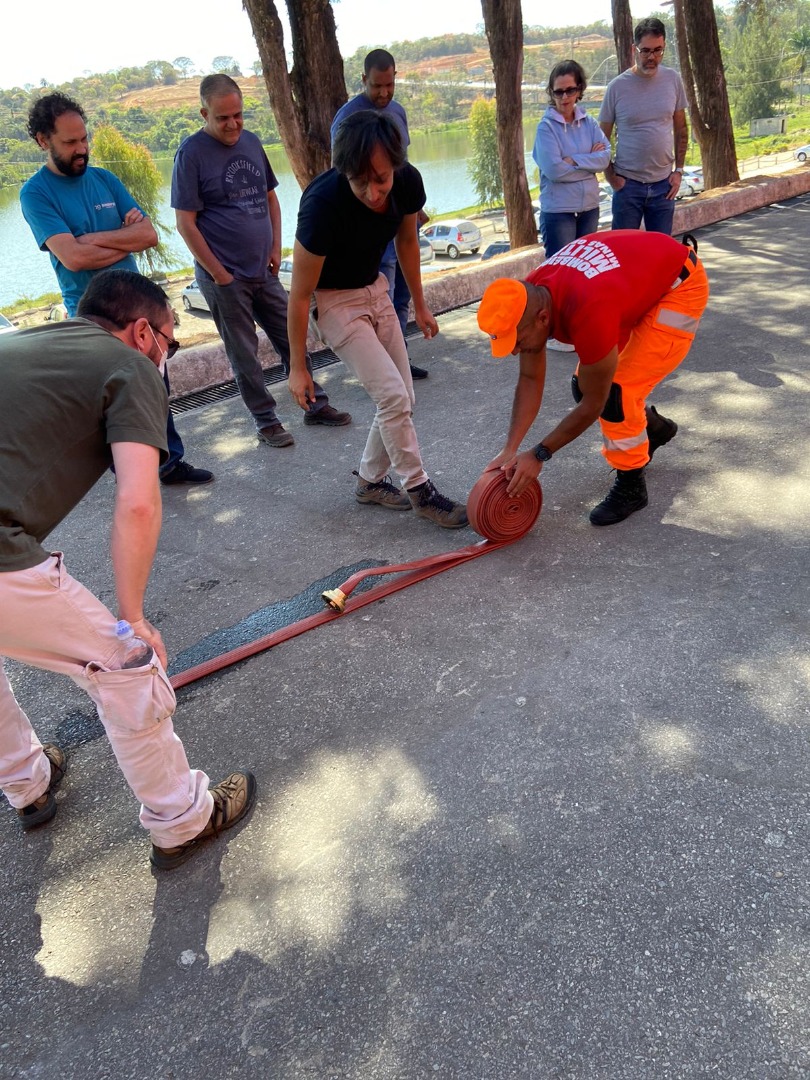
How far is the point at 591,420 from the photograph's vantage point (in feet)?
11.0

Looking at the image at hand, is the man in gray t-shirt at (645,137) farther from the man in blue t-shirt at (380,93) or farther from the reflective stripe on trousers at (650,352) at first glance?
the reflective stripe on trousers at (650,352)

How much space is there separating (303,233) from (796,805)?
2939 mm

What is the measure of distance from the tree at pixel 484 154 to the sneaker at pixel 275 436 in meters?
78.4

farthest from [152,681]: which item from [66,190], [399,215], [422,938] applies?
[66,190]

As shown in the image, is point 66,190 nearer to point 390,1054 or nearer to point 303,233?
point 303,233

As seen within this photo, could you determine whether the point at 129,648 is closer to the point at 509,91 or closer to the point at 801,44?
the point at 509,91

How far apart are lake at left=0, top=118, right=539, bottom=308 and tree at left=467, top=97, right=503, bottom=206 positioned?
438 cm

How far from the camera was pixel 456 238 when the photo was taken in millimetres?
49094

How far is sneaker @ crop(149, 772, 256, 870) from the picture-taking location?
7.62 ft

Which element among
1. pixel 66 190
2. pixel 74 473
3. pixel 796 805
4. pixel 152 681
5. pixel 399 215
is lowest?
pixel 796 805

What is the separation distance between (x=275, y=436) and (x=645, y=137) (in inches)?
155

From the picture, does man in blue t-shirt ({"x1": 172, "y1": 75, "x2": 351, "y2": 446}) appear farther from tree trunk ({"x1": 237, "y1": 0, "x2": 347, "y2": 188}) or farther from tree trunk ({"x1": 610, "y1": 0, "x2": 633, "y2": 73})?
tree trunk ({"x1": 610, "y1": 0, "x2": 633, "y2": 73})

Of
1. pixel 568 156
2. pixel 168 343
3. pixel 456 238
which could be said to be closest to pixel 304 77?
pixel 568 156

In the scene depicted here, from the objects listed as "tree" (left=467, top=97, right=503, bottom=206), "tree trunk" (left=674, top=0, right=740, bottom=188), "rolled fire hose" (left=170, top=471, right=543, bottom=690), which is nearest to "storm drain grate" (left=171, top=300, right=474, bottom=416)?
"rolled fire hose" (left=170, top=471, right=543, bottom=690)
